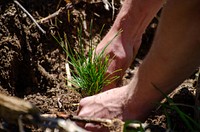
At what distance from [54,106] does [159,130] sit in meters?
0.77

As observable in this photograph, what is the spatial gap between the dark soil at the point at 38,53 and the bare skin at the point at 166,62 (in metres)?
0.53

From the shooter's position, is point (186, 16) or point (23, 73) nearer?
point (186, 16)

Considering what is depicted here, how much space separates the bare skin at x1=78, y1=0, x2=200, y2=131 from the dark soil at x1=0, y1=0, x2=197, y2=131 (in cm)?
53

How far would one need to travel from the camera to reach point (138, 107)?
166 cm

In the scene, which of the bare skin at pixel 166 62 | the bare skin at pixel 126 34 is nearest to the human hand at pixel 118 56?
the bare skin at pixel 126 34

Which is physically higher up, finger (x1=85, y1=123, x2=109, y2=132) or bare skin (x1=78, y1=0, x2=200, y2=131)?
bare skin (x1=78, y1=0, x2=200, y2=131)

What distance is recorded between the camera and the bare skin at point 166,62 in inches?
56.7

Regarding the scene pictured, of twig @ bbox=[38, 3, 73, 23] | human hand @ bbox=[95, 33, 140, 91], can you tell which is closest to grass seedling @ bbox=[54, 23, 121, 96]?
human hand @ bbox=[95, 33, 140, 91]

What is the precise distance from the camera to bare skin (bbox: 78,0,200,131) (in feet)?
4.73

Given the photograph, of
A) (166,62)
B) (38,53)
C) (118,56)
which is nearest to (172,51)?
(166,62)

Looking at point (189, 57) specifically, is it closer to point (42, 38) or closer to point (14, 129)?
point (14, 129)

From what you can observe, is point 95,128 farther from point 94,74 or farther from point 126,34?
point 126,34

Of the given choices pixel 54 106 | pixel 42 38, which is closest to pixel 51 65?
pixel 42 38

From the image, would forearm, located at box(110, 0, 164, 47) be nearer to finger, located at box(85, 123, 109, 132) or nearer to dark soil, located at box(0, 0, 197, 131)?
dark soil, located at box(0, 0, 197, 131)
